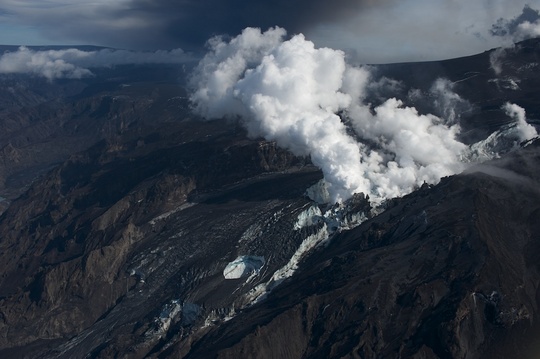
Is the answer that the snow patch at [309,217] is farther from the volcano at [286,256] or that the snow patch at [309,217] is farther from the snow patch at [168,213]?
the snow patch at [168,213]

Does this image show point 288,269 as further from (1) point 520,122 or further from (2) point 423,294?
(1) point 520,122

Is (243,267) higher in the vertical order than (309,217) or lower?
lower

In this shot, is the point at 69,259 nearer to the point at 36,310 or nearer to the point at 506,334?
the point at 36,310

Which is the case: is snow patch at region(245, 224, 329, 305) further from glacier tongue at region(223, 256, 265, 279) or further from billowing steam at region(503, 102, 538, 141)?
billowing steam at region(503, 102, 538, 141)

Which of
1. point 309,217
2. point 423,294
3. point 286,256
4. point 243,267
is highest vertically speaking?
point 423,294

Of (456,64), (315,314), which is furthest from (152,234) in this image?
(456,64)

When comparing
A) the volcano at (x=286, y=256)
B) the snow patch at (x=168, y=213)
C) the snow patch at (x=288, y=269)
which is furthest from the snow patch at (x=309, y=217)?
the snow patch at (x=168, y=213)

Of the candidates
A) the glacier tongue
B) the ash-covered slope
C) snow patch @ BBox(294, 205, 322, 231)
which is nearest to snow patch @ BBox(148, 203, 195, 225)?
the glacier tongue

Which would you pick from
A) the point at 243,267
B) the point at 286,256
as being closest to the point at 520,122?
the point at 286,256
